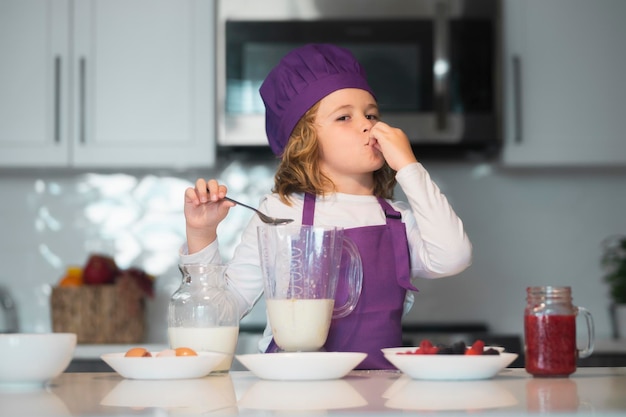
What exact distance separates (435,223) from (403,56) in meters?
1.34

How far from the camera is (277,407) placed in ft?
2.89

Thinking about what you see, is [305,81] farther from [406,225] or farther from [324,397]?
[324,397]

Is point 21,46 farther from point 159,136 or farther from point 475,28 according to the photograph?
point 475,28

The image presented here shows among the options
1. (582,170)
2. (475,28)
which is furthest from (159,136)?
(582,170)

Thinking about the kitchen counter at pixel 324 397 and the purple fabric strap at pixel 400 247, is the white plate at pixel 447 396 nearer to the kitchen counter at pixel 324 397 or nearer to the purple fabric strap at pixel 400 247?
the kitchen counter at pixel 324 397

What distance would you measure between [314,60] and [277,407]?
99cm

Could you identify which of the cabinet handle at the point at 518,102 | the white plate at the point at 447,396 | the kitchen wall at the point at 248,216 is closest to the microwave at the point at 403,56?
the cabinet handle at the point at 518,102

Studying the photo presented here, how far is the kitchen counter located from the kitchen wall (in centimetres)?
193

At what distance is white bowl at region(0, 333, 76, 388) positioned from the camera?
3.56 ft

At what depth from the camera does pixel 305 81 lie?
5.76ft

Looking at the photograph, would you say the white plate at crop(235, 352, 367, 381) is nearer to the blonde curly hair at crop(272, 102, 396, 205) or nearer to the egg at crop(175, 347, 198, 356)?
the egg at crop(175, 347, 198, 356)

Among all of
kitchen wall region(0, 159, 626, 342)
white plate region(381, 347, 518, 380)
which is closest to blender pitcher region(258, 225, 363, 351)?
white plate region(381, 347, 518, 380)

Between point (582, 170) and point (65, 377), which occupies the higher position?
point (582, 170)

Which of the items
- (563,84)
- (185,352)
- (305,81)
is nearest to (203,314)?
(185,352)
